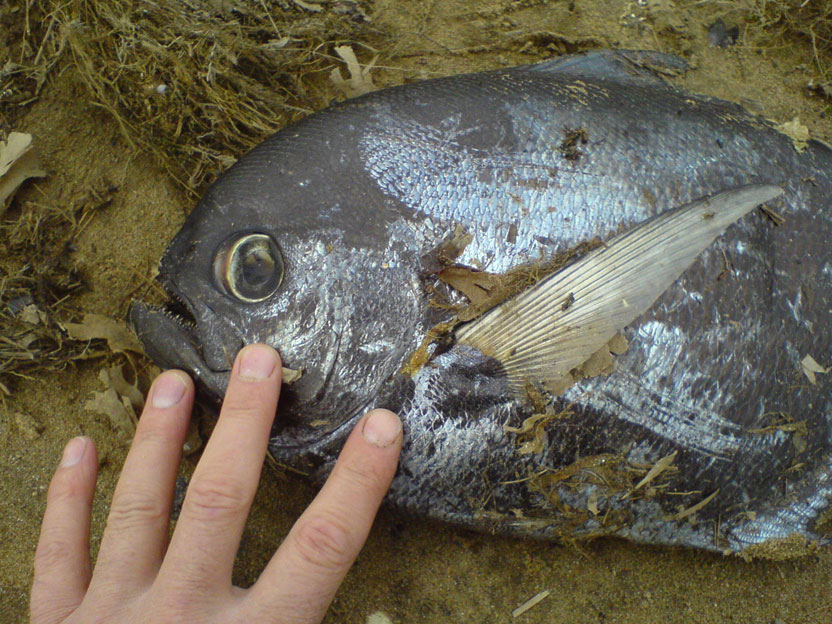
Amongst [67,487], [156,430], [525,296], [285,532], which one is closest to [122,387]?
[67,487]

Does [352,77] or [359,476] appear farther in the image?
[352,77]

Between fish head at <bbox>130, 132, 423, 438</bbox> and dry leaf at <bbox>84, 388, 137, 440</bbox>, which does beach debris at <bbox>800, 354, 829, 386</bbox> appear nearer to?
fish head at <bbox>130, 132, 423, 438</bbox>

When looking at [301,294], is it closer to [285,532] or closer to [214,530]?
[214,530]

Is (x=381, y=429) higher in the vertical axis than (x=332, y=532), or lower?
higher

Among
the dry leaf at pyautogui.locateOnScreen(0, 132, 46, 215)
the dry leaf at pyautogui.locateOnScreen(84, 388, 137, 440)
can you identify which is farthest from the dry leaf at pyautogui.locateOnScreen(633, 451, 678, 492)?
the dry leaf at pyautogui.locateOnScreen(0, 132, 46, 215)

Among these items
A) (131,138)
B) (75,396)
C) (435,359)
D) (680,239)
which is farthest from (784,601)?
(131,138)

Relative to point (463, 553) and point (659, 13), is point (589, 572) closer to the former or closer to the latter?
point (463, 553)

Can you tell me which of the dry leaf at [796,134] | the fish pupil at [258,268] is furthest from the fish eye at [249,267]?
the dry leaf at [796,134]
